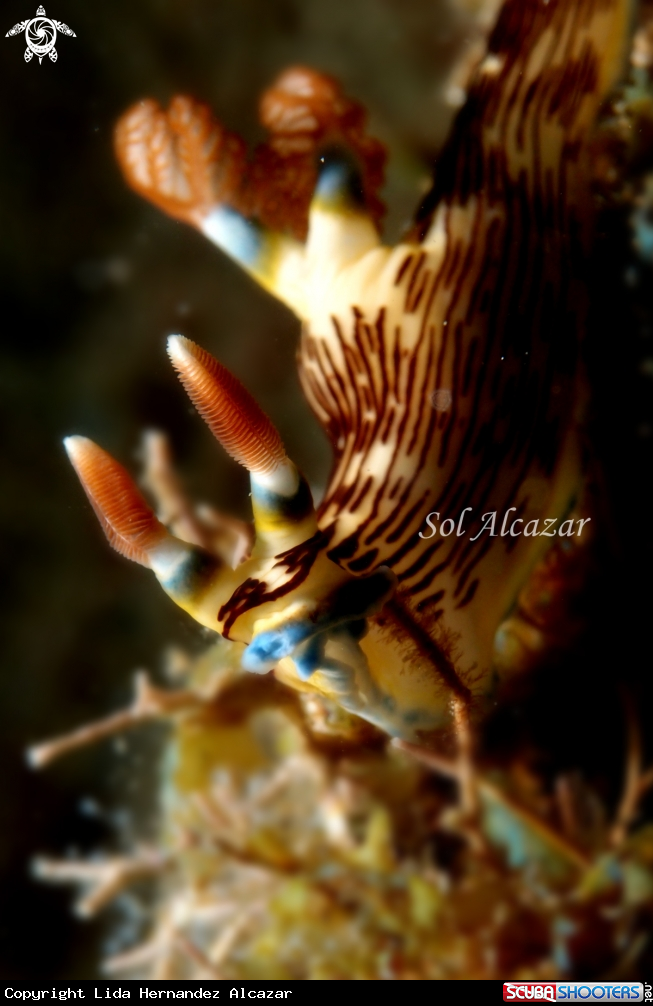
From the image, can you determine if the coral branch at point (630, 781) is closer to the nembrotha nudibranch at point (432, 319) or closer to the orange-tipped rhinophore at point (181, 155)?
the nembrotha nudibranch at point (432, 319)

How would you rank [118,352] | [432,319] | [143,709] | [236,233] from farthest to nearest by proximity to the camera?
[118,352] → [143,709] → [236,233] → [432,319]

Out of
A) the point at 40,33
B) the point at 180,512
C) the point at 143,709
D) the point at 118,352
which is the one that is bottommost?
the point at 143,709

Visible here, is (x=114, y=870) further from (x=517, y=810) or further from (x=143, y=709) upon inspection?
(x=517, y=810)

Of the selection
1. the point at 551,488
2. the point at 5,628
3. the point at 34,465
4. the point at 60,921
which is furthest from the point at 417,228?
the point at 60,921

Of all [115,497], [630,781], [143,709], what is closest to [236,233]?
[115,497]

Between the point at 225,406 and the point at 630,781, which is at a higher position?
the point at 225,406

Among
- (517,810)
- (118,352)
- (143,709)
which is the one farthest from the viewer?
(118,352)

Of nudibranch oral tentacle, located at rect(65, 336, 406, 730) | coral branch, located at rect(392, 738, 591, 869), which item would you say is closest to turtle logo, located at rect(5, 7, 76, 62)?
nudibranch oral tentacle, located at rect(65, 336, 406, 730)

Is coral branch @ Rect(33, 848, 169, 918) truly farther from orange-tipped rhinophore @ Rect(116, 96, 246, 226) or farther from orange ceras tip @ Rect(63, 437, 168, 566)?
orange-tipped rhinophore @ Rect(116, 96, 246, 226)
